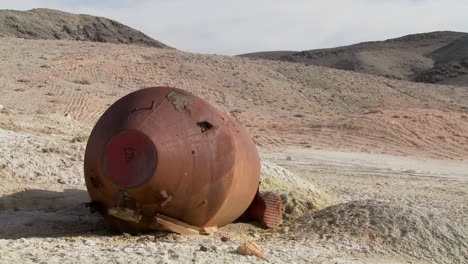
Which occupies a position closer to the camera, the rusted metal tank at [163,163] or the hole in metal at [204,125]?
the rusted metal tank at [163,163]

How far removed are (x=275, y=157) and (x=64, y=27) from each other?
4628 cm

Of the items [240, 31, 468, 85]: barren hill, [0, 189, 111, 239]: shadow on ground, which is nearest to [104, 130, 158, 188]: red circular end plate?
[0, 189, 111, 239]: shadow on ground

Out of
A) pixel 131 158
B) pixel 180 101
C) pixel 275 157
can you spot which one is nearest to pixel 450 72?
pixel 275 157

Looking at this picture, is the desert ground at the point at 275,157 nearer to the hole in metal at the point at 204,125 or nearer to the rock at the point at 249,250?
the rock at the point at 249,250

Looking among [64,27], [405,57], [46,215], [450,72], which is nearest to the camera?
[46,215]

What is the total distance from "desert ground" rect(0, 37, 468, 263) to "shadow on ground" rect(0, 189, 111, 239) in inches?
0.9

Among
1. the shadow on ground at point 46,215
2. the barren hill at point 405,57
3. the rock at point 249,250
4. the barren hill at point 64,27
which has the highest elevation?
the barren hill at point 64,27

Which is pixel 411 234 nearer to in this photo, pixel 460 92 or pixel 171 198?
pixel 171 198

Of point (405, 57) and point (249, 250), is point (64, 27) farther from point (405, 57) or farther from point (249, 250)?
point (249, 250)

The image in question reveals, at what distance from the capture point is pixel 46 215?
8.04m

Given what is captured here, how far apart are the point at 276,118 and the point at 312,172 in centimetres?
1076

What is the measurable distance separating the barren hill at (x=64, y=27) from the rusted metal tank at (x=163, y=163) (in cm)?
4699

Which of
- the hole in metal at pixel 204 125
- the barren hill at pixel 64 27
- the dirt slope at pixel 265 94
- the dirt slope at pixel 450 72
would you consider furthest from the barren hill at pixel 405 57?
the hole in metal at pixel 204 125

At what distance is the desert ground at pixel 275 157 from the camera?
267 inches
